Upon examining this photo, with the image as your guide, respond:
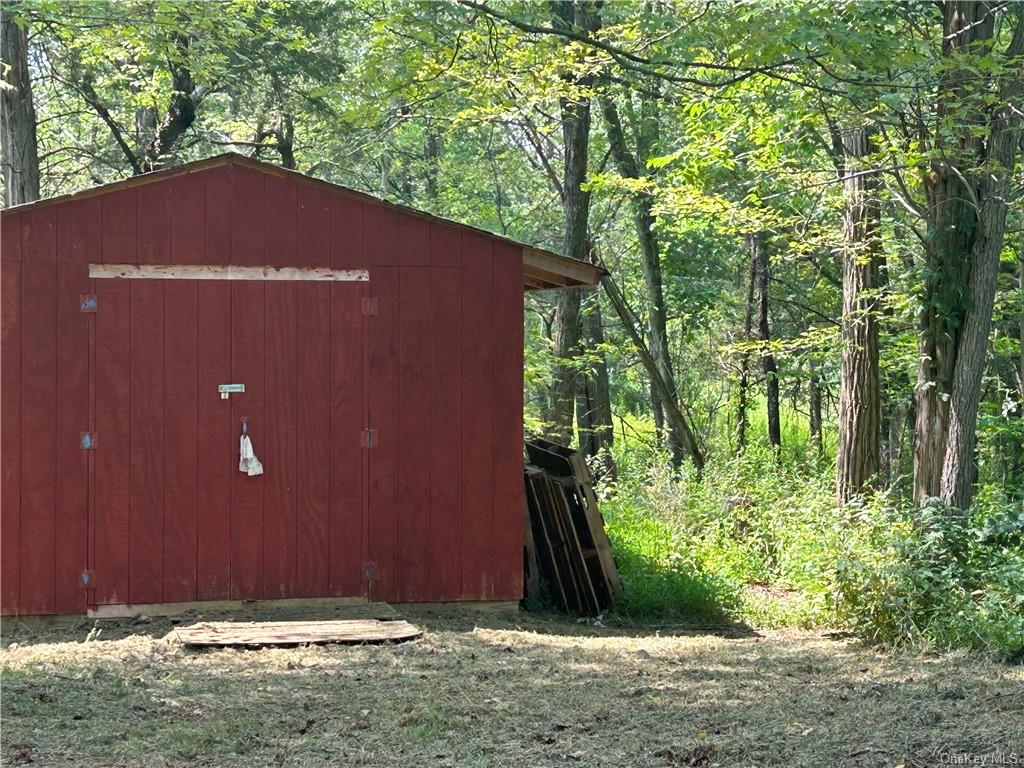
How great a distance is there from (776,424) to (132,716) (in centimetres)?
1407

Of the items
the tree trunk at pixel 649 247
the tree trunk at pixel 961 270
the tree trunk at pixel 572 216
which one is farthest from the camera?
the tree trunk at pixel 649 247

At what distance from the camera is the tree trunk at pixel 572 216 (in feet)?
46.6

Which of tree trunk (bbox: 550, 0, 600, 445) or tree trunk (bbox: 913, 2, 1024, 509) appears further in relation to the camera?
tree trunk (bbox: 550, 0, 600, 445)

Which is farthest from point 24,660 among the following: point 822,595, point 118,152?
point 118,152

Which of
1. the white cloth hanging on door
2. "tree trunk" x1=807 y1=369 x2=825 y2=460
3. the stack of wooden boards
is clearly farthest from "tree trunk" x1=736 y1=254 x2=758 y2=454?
the white cloth hanging on door

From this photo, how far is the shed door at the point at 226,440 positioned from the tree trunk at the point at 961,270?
15.5 ft

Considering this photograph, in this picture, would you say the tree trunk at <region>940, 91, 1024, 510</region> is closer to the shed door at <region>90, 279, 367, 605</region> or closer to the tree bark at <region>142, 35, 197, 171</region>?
the shed door at <region>90, 279, 367, 605</region>

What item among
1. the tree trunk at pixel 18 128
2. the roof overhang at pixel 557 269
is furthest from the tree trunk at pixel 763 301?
the tree trunk at pixel 18 128

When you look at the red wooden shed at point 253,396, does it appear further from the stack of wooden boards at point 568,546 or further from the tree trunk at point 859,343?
the tree trunk at point 859,343

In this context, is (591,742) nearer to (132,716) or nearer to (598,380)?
(132,716)

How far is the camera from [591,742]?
15.4 ft

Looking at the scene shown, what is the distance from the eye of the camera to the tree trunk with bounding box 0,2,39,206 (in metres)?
13.2

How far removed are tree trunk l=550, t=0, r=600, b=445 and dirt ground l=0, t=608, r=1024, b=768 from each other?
26.5ft

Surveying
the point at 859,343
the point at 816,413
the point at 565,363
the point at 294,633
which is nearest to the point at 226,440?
the point at 294,633
